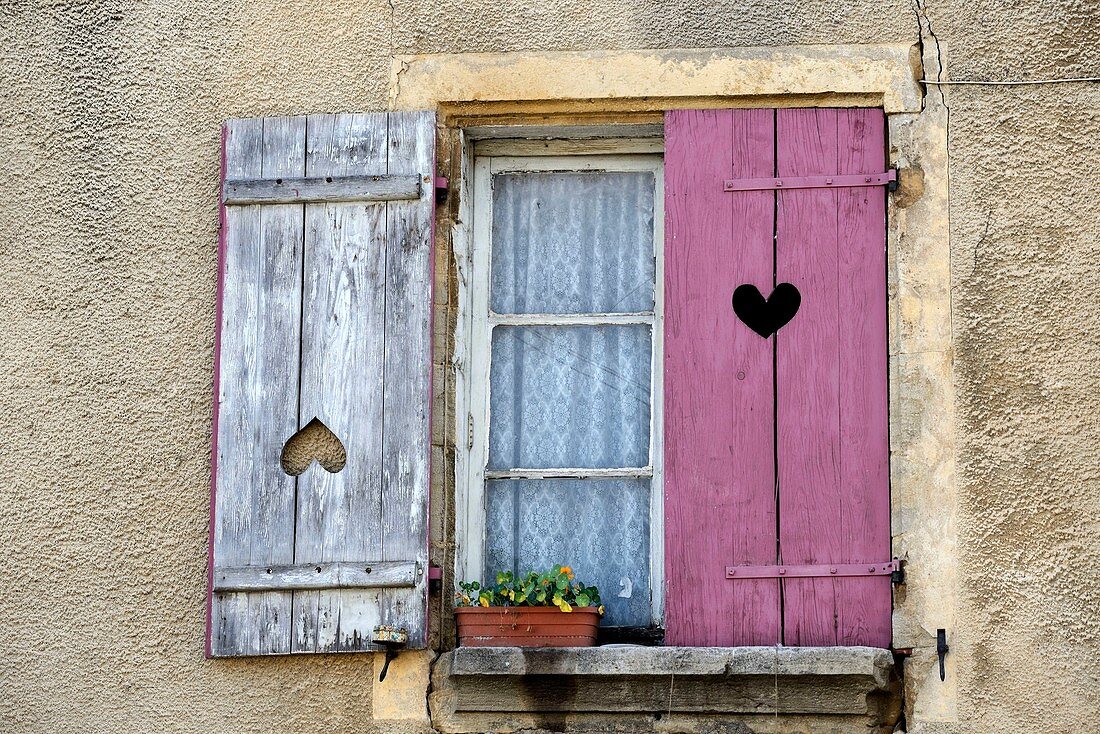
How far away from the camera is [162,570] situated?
15.0 feet

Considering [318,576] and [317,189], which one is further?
[317,189]

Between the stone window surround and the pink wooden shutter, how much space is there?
0.05 meters

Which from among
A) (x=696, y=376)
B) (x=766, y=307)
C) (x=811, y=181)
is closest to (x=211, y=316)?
(x=696, y=376)


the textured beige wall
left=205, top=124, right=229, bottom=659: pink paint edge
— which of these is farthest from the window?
left=205, top=124, right=229, bottom=659: pink paint edge

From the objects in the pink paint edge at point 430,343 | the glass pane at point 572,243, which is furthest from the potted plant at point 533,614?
the glass pane at point 572,243

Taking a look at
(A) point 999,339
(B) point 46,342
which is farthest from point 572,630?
(B) point 46,342

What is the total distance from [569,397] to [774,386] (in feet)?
2.01

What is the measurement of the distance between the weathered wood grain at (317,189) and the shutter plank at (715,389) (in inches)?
29.7

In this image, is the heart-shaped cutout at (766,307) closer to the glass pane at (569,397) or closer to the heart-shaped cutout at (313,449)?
the glass pane at (569,397)

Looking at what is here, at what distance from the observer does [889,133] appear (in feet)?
15.2

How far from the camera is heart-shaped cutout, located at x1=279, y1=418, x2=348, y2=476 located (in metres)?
4.56

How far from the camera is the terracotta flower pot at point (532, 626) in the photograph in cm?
441

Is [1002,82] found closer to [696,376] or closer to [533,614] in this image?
[696,376]

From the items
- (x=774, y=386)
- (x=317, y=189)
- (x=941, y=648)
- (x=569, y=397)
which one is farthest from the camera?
(x=569, y=397)
